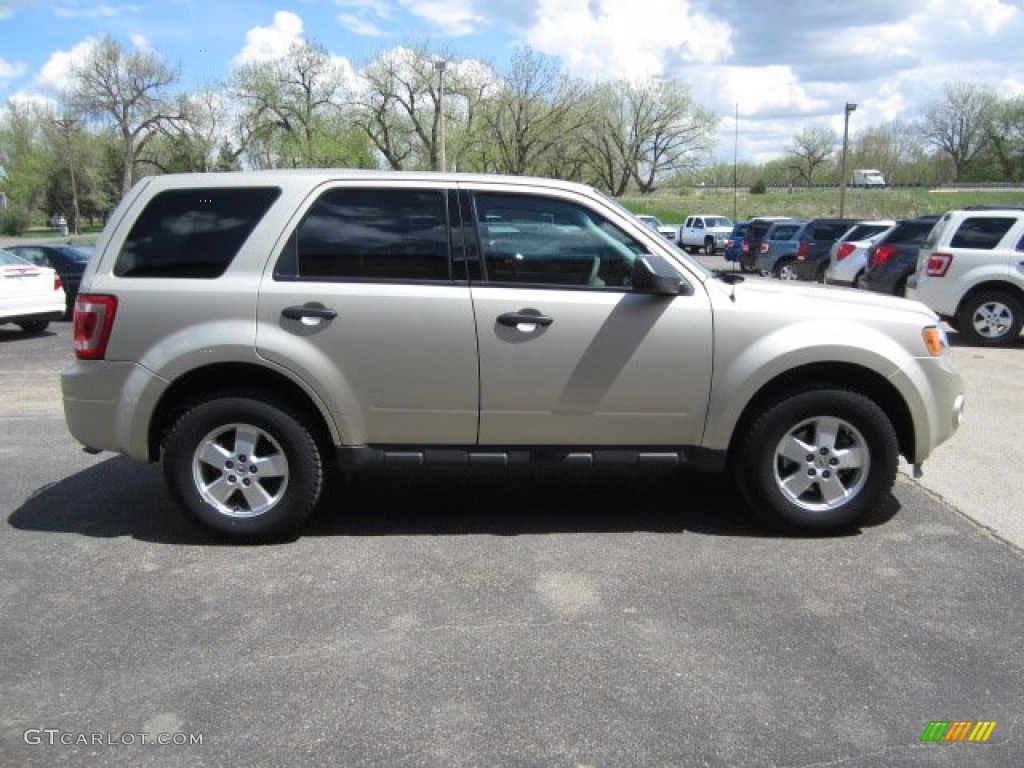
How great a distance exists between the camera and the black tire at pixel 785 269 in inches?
843

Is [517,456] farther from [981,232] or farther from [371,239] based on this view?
[981,232]

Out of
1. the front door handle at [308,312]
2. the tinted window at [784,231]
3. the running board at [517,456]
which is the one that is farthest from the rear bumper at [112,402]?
the tinted window at [784,231]

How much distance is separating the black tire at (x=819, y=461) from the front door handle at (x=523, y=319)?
4.02ft

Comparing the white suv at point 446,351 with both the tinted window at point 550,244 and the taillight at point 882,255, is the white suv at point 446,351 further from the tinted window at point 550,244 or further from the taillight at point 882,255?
the taillight at point 882,255

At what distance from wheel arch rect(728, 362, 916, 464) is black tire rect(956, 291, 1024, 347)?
8106 millimetres

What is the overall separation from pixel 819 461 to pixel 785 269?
726 inches

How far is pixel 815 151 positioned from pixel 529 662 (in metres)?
100

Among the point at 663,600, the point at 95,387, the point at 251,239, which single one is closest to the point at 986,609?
the point at 663,600

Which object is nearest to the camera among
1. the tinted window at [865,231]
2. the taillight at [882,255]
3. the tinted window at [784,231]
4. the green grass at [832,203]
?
the taillight at [882,255]

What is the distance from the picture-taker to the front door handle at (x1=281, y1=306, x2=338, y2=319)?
14.7ft

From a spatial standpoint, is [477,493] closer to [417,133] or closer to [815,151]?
[417,133]

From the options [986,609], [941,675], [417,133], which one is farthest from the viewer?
[417,133]

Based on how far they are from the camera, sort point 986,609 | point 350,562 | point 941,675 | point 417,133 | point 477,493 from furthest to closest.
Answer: point 417,133 < point 477,493 < point 350,562 < point 986,609 < point 941,675

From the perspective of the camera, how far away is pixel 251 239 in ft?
15.1
